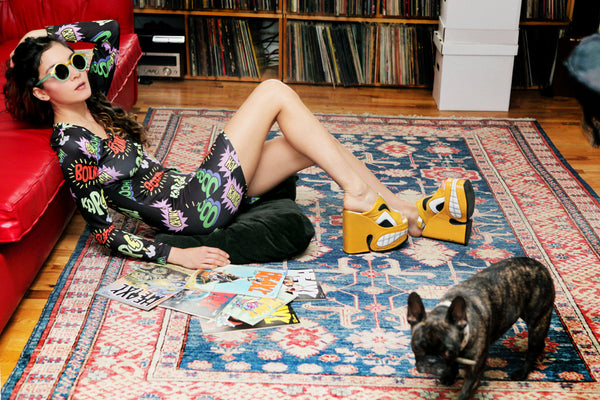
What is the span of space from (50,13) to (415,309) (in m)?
2.66

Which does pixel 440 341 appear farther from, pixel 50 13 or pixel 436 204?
pixel 50 13

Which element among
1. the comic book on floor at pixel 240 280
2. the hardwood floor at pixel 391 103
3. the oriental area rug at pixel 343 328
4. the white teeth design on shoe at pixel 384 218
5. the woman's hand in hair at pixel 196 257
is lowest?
the hardwood floor at pixel 391 103

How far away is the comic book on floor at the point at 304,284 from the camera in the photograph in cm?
204

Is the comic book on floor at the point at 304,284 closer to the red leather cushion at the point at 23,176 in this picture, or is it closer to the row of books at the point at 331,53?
the red leather cushion at the point at 23,176

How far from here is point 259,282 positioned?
2.06 m

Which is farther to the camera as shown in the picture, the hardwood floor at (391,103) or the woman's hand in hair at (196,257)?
the hardwood floor at (391,103)

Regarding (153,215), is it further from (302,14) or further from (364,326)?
(302,14)

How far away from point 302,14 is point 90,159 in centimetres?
244

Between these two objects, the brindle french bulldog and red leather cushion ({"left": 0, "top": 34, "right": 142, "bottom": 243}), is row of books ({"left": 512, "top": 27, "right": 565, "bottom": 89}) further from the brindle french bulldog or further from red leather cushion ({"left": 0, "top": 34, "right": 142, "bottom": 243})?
red leather cushion ({"left": 0, "top": 34, "right": 142, "bottom": 243})

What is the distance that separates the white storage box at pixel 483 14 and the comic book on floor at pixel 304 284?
6.92 feet

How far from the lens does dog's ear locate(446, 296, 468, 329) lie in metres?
1.37

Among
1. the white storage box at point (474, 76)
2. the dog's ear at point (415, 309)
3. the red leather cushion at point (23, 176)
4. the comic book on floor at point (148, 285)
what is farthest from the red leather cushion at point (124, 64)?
the dog's ear at point (415, 309)

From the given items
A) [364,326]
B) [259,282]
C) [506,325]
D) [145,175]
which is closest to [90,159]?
[145,175]

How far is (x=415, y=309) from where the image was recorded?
1.43 metres
